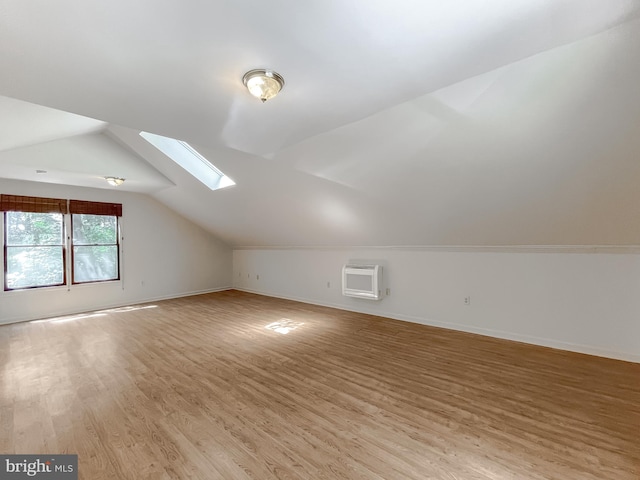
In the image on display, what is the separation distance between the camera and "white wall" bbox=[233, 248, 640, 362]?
3043mm

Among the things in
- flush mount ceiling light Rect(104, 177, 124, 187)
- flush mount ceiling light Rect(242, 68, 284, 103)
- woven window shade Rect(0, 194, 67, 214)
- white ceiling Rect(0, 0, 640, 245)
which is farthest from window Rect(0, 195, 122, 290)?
flush mount ceiling light Rect(242, 68, 284, 103)

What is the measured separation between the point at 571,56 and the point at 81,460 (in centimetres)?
380

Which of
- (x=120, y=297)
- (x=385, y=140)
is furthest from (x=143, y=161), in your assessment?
(x=385, y=140)

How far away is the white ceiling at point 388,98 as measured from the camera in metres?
1.36

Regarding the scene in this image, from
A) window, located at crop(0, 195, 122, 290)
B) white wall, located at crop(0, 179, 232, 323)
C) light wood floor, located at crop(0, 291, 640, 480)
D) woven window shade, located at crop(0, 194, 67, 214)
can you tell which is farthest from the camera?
white wall, located at crop(0, 179, 232, 323)

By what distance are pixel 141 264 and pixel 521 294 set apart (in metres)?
7.19

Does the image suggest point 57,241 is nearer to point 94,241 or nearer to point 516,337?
point 94,241

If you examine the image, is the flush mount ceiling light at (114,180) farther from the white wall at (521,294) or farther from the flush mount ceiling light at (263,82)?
the flush mount ceiling light at (263,82)

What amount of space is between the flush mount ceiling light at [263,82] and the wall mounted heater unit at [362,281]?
11.8 ft

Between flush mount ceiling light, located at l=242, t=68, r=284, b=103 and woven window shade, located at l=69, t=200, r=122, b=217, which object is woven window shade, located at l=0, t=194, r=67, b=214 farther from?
flush mount ceiling light, located at l=242, t=68, r=284, b=103

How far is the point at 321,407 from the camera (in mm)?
2252

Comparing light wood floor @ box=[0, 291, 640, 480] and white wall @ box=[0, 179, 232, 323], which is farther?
white wall @ box=[0, 179, 232, 323]

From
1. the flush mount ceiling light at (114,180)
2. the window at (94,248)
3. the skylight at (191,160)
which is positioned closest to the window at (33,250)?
the window at (94,248)

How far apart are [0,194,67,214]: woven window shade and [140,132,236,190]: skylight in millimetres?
2576
